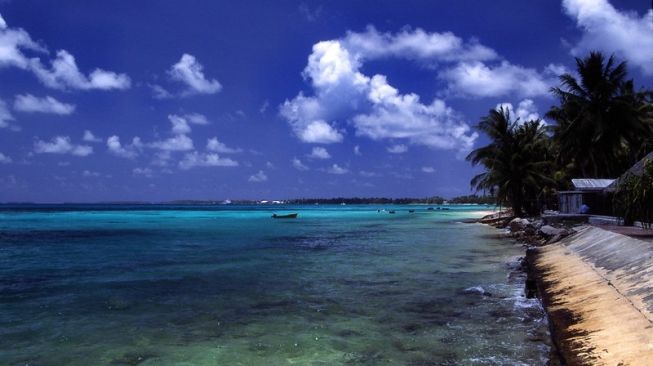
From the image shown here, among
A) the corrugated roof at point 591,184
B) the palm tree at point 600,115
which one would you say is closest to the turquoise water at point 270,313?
the corrugated roof at point 591,184

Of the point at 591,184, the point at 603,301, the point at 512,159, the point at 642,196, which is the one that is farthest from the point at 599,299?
the point at 512,159

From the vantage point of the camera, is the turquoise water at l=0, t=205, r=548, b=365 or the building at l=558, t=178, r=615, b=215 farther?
the building at l=558, t=178, r=615, b=215

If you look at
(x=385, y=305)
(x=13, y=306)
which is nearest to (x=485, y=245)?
(x=385, y=305)

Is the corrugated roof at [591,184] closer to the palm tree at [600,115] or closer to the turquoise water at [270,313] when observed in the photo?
the palm tree at [600,115]

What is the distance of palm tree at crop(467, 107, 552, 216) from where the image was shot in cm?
3769

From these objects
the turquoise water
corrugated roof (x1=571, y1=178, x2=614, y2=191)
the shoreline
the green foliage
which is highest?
corrugated roof (x1=571, y1=178, x2=614, y2=191)

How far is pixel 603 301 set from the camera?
21.1 ft

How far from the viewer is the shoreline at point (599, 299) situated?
4.77 metres

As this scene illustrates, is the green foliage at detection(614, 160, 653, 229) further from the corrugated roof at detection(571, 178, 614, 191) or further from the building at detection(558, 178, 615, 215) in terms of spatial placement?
the corrugated roof at detection(571, 178, 614, 191)

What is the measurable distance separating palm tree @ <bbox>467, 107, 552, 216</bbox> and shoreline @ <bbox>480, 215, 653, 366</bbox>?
90.1ft

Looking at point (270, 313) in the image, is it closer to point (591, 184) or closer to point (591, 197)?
point (591, 197)

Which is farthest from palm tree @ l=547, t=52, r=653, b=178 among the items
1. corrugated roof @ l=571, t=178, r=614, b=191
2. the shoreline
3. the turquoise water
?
the shoreline

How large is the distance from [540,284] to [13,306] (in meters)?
10.8

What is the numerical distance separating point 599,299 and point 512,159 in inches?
1289
